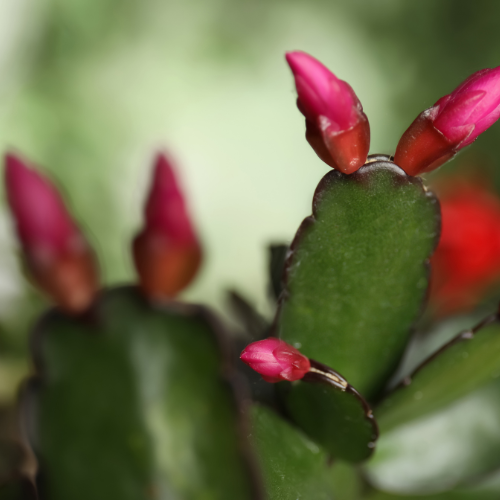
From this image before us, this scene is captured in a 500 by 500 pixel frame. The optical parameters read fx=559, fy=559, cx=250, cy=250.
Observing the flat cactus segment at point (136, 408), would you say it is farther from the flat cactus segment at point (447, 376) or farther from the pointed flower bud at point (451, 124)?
the pointed flower bud at point (451, 124)

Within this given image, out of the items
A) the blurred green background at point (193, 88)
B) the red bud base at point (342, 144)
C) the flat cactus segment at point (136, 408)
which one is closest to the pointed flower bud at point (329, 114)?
the red bud base at point (342, 144)

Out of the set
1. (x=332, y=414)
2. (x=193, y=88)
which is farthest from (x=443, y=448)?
(x=193, y=88)

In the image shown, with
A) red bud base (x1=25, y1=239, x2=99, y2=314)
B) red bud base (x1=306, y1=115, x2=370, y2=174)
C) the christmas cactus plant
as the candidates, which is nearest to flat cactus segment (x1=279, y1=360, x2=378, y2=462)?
the christmas cactus plant

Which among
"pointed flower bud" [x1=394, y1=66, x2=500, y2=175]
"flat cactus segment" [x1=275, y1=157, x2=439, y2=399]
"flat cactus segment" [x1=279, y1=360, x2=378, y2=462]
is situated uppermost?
"pointed flower bud" [x1=394, y1=66, x2=500, y2=175]

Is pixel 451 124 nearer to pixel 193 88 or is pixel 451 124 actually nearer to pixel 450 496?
pixel 450 496

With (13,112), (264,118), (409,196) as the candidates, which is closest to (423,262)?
(409,196)

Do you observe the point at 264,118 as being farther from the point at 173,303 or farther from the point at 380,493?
the point at 380,493

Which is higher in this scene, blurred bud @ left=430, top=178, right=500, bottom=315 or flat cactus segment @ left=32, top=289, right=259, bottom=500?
blurred bud @ left=430, top=178, right=500, bottom=315

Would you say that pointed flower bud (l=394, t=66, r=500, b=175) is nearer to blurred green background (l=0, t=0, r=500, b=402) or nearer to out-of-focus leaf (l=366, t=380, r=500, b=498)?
out-of-focus leaf (l=366, t=380, r=500, b=498)
